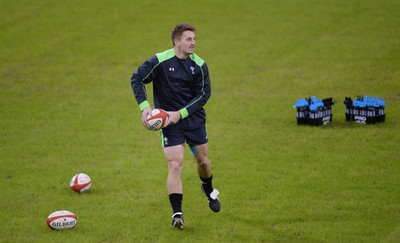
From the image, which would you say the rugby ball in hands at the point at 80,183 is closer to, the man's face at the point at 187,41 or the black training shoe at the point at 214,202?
the black training shoe at the point at 214,202

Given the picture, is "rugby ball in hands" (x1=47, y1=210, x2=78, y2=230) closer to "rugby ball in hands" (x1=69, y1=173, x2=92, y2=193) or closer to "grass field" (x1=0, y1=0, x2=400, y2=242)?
"grass field" (x1=0, y1=0, x2=400, y2=242)

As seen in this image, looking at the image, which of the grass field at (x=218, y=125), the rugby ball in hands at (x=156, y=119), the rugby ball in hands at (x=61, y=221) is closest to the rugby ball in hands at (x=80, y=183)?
the grass field at (x=218, y=125)

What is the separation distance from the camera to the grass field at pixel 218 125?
1098 cm

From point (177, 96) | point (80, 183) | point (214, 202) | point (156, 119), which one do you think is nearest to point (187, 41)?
point (177, 96)

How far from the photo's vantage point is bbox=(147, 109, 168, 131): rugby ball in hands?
10.1 meters

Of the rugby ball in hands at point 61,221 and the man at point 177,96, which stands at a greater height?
the man at point 177,96

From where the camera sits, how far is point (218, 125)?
1756cm

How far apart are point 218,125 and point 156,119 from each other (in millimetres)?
7542

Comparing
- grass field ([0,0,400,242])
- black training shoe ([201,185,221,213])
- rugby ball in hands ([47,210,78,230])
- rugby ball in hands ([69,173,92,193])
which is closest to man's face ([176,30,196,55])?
black training shoe ([201,185,221,213])

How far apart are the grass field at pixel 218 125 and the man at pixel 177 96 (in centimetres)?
99

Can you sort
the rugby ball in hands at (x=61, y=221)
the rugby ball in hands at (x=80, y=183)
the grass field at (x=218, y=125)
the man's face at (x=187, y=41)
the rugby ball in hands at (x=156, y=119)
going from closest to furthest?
1. the rugby ball in hands at (x=156, y=119)
2. the man's face at (x=187, y=41)
3. the rugby ball in hands at (x=61, y=221)
4. the grass field at (x=218, y=125)
5. the rugby ball in hands at (x=80, y=183)

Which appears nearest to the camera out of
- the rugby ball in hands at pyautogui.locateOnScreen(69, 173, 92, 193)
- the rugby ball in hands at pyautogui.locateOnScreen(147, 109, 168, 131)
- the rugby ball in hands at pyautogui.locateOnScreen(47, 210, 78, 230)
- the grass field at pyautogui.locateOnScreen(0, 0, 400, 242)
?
the rugby ball in hands at pyautogui.locateOnScreen(147, 109, 168, 131)

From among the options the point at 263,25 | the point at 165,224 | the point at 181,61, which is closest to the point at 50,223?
the point at 165,224

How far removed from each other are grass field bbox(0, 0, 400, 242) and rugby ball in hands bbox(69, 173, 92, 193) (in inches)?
6.0
